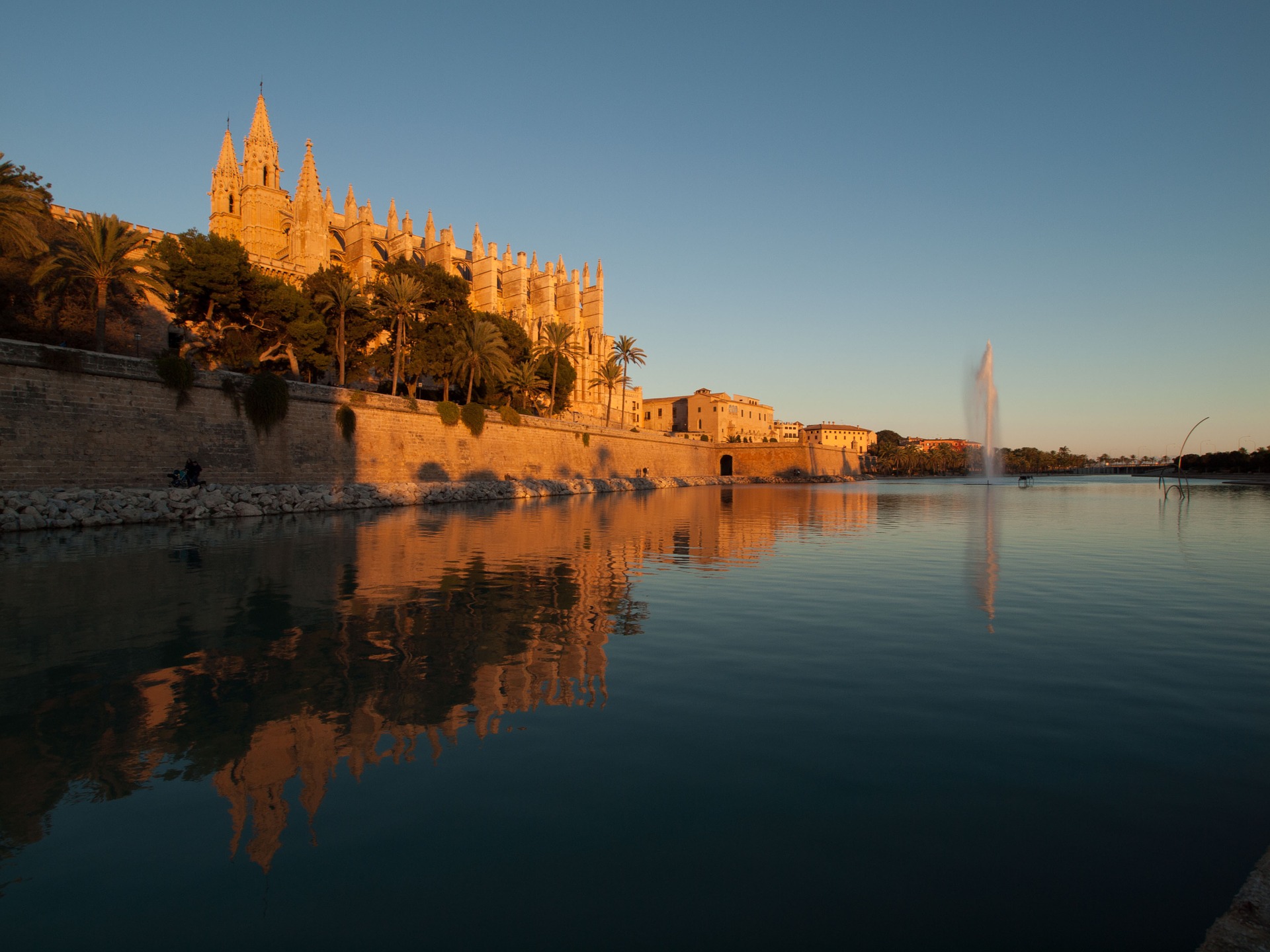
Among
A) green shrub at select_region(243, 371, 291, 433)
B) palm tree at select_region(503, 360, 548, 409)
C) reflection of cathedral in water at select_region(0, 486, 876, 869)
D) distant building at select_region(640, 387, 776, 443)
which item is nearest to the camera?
reflection of cathedral in water at select_region(0, 486, 876, 869)

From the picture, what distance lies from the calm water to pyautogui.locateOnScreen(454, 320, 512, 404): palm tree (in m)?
31.5

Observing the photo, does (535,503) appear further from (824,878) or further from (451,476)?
(824,878)

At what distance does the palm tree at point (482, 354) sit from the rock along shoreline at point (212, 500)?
22.6 ft

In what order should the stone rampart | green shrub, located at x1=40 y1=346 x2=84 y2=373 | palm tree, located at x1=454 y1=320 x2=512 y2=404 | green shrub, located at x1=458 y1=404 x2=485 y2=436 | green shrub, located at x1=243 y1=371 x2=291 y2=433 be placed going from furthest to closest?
green shrub, located at x1=458 y1=404 x2=485 y2=436 → palm tree, located at x1=454 y1=320 x2=512 y2=404 → green shrub, located at x1=243 y1=371 x2=291 y2=433 → green shrub, located at x1=40 y1=346 x2=84 y2=373 → the stone rampart

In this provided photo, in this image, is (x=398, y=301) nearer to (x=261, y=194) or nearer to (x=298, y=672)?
(x=261, y=194)

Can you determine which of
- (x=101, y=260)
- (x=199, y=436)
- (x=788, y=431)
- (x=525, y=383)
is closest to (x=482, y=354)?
(x=525, y=383)

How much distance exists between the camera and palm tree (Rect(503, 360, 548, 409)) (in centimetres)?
4950

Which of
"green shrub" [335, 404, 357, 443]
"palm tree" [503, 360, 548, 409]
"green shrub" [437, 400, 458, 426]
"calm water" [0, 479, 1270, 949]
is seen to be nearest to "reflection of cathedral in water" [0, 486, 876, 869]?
"calm water" [0, 479, 1270, 949]

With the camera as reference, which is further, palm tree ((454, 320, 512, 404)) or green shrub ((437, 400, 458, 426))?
palm tree ((454, 320, 512, 404))

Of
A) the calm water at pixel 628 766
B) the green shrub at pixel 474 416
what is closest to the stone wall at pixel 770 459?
the green shrub at pixel 474 416

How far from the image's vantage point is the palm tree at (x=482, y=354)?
40750 mm

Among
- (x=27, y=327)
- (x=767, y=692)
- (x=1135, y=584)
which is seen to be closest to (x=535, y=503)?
(x=27, y=327)

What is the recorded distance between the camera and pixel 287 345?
37.3 metres

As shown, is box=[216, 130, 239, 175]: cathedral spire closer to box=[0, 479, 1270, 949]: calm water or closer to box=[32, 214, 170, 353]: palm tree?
box=[32, 214, 170, 353]: palm tree
